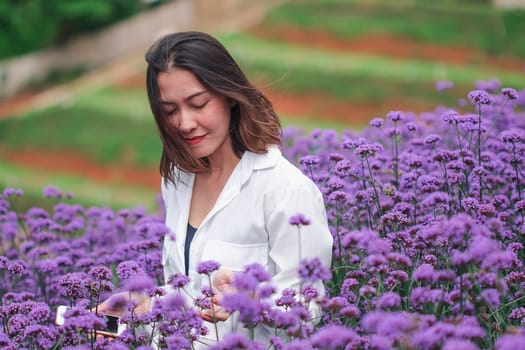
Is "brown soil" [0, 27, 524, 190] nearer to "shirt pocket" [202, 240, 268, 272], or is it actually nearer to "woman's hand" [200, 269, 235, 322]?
"shirt pocket" [202, 240, 268, 272]

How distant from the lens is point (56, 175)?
41.1ft

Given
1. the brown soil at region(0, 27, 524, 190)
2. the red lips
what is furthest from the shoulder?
the brown soil at region(0, 27, 524, 190)

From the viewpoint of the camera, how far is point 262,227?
3062 mm

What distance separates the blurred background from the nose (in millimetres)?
7100

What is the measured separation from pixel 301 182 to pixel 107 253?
1.54 meters

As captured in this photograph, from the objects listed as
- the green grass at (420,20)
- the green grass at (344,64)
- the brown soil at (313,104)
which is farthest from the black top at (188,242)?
the green grass at (420,20)

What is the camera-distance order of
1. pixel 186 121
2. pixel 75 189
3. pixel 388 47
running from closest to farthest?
pixel 186 121, pixel 75 189, pixel 388 47

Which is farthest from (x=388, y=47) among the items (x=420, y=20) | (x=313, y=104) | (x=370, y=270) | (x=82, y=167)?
(x=370, y=270)

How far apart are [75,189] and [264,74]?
4.02 meters

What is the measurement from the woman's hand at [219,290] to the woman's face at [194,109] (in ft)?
1.54

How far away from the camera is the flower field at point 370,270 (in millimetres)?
2182

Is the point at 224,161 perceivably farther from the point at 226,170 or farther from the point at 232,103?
the point at 232,103

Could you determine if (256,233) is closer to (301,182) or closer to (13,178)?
(301,182)

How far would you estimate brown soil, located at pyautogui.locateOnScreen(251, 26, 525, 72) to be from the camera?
13.5 meters
